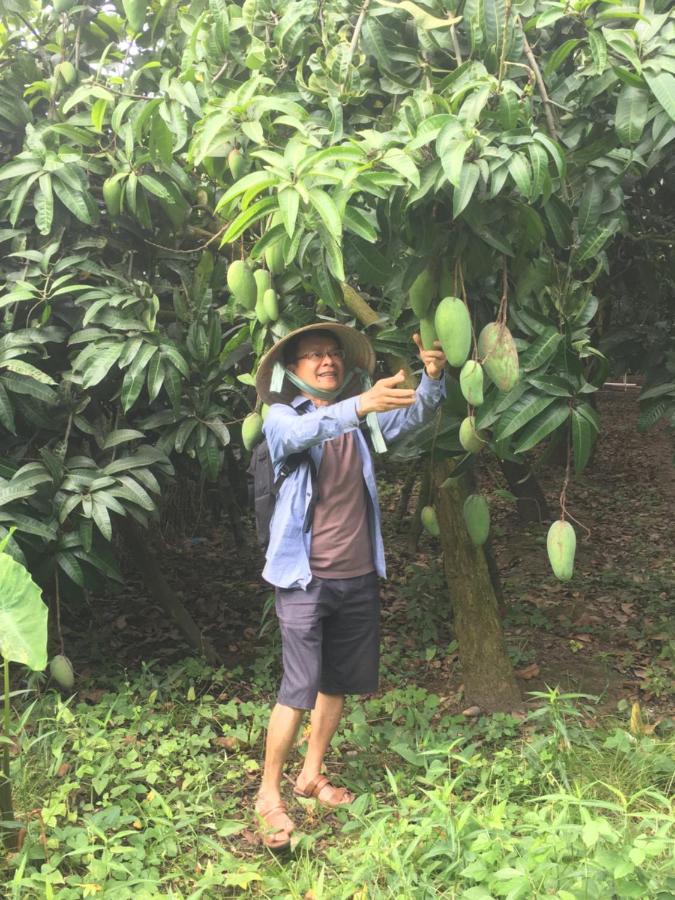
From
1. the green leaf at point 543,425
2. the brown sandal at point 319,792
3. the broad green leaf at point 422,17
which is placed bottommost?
the brown sandal at point 319,792

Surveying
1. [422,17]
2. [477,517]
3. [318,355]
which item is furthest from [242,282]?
[477,517]

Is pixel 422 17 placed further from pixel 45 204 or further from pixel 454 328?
pixel 45 204

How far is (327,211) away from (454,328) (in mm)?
386

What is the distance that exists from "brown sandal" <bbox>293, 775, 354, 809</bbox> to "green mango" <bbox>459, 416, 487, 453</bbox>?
3.28 feet

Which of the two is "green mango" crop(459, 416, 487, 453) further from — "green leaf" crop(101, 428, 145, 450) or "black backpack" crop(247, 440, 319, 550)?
"green leaf" crop(101, 428, 145, 450)

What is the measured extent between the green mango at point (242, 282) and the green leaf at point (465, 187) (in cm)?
74

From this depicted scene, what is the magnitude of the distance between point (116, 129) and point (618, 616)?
9.29 ft

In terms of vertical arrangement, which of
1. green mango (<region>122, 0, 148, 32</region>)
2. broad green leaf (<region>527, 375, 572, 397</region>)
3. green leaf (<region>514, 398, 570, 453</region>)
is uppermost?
green mango (<region>122, 0, 148, 32</region>)

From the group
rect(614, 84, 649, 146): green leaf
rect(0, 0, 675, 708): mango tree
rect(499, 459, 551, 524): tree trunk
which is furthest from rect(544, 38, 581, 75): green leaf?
rect(499, 459, 551, 524): tree trunk

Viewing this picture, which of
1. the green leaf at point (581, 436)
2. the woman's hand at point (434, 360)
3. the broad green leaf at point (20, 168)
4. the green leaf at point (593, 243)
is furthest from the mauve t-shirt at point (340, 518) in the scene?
the broad green leaf at point (20, 168)

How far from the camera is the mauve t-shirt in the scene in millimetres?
2062

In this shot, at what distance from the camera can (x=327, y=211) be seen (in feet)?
4.25

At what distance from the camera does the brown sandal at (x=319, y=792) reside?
215cm

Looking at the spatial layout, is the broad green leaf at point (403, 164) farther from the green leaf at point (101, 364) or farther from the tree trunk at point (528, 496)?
the tree trunk at point (528, 496)
